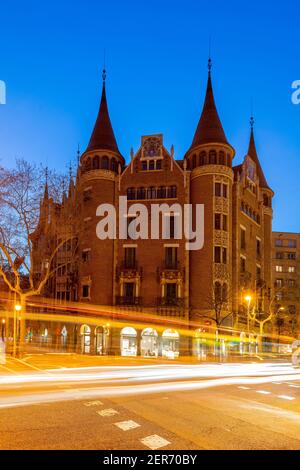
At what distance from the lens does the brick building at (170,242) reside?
156 ft

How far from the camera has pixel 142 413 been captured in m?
10.4

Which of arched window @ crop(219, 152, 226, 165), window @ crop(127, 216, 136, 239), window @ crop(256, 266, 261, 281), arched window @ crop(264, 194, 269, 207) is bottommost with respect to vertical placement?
window @ crop(256, 266, 261, 281)

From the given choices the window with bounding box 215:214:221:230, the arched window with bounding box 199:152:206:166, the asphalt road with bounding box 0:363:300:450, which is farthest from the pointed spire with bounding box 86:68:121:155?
the asphalt road with bounding box 0:363:300:450

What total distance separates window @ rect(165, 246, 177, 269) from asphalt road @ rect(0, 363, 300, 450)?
29.9 meters

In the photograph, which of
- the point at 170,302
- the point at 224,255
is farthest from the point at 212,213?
the point at 170,302

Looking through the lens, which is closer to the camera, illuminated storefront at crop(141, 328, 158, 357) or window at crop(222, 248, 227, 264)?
illuminated storefront at crop(141, 328, 158, 357)

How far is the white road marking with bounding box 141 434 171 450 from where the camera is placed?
743cm

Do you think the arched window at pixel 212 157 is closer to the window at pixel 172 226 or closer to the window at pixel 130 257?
the window at pixel 172 226

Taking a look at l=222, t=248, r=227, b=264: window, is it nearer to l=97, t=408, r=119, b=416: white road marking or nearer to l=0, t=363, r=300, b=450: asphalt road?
l=0, t=363, r=300, b=450: asphalt road

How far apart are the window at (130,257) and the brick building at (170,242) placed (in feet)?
0.33

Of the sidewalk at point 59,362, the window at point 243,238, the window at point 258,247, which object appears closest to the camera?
the sidewalk at point 59,362

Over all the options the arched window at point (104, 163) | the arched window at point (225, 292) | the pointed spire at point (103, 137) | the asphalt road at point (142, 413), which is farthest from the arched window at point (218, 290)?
the asphalt road at point (142, 413)

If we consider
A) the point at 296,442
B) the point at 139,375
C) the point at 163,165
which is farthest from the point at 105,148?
the point at 296,442

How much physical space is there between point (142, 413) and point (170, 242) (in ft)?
125
